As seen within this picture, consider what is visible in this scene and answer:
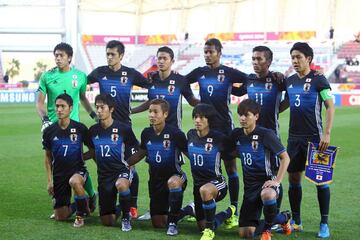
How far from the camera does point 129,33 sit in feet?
191

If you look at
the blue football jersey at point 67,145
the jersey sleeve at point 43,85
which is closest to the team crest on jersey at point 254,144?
the blue football jersey at point 67,145

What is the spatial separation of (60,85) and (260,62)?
242 cm

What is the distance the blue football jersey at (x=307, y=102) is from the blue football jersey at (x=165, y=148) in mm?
1227

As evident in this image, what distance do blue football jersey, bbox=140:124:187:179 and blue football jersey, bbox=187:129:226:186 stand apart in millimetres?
220

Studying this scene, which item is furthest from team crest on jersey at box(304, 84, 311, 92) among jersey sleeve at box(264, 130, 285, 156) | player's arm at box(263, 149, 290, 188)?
player's arm at box(263, 149, 290, 188)

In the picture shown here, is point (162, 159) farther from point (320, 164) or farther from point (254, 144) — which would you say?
point (320, 164)

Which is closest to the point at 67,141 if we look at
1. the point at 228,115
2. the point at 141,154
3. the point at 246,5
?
the point at 141,154

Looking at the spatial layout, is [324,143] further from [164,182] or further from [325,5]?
[325,5]

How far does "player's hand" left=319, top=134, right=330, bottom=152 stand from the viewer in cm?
651

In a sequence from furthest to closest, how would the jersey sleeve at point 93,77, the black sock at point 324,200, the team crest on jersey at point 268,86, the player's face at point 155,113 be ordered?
the jersey sleeve at point 93,77 → the team crest on jersey at point 268,86 → the player's face at point 155,113 → the black sock at point 324,200

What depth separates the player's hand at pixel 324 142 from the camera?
651 cm

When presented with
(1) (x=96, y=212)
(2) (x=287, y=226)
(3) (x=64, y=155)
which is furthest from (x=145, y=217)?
(2) (x=287, y=226)

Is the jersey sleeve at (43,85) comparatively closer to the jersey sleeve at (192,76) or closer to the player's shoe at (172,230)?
the jersey sleeve at (192,76)

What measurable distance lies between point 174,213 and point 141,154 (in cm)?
79
